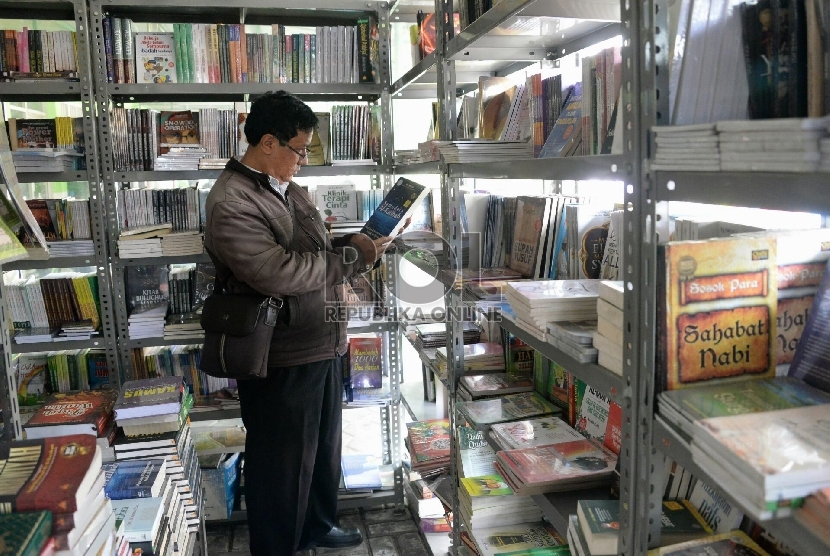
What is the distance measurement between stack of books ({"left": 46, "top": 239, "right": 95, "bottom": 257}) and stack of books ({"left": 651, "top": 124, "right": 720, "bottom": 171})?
254 centimetres

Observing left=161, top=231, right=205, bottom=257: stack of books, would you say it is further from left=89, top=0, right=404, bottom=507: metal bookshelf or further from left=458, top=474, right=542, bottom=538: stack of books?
left=458, top=474, right=542, bottom=538: stack of books

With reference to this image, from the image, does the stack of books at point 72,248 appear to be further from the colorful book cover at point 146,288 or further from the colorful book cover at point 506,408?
the colorful book cover at point 506,408

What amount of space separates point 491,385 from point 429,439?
0.76 meters

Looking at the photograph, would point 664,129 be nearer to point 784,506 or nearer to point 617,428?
point 784,506

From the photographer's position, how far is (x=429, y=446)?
262 cm

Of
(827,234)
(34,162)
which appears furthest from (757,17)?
(34,162)

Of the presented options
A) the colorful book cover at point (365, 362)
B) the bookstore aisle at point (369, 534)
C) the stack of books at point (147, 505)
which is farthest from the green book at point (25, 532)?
the colorful book cover at point (365, 362)

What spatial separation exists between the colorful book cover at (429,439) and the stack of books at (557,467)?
3.42 ft

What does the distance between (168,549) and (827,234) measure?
1.68 metres

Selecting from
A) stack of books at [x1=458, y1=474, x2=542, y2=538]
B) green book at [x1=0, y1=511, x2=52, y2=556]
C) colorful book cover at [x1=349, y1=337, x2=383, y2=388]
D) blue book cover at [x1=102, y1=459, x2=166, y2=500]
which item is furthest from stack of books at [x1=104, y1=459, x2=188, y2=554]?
colorful book cover at [x1=349, y1=337, x2=383, y2=388]

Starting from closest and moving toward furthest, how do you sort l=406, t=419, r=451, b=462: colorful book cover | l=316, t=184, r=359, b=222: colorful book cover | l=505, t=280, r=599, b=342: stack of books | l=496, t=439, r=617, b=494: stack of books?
l=505, t=280, r=599, b=342: stack of books
l=496, t=439, r=617, b=494: stack of books
l=406, t=419, r=451, b=462: colorful book cover
l=316, t=184, r=359, b=222: colorful book cover

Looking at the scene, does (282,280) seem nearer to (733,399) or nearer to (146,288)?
(146,288)

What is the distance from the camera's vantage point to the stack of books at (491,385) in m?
1.96

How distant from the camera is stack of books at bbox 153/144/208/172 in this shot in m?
2.79
